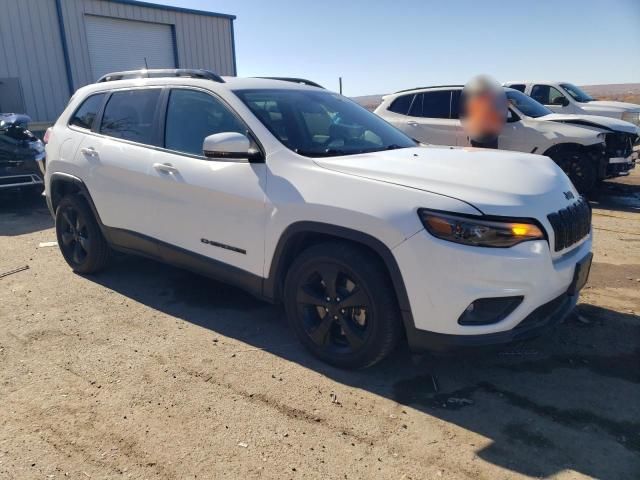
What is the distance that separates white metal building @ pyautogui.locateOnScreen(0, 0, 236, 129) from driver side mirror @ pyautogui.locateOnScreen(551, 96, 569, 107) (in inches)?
446

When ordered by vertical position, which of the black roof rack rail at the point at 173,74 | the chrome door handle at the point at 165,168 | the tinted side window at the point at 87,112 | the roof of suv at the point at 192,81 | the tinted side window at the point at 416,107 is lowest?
the chrome door handle at the point at 165,168

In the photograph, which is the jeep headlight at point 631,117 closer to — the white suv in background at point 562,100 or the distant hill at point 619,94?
the white suv in background at point 562,100

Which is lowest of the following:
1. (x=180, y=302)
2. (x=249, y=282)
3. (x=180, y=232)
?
(x=180, y=302)

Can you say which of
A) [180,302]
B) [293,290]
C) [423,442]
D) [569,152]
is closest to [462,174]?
[293,290]

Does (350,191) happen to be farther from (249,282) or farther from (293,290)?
(249,282)

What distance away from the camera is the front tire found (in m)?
2.83

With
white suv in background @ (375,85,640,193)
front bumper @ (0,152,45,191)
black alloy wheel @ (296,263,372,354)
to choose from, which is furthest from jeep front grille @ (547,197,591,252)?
front bumper @ (0,152,45,191)

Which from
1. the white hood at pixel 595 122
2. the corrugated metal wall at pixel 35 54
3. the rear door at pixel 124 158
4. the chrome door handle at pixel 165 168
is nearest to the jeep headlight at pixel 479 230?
the chrome door handle at pixel 165 168

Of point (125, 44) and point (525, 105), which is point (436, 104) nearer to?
point (525, 105)

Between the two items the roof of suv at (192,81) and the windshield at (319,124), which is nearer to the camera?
the windshield at (319,124)

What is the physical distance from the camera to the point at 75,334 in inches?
148

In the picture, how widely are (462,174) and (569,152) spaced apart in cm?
657

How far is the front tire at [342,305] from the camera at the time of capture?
9.29 feet

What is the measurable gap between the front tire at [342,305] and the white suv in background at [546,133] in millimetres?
6295
